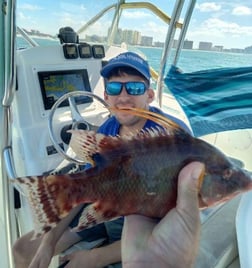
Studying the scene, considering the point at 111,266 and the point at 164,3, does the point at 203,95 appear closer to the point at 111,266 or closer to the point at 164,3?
the point at 111,266

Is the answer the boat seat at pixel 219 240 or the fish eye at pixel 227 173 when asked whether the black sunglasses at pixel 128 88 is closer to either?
the boat seat at pixel 219 240

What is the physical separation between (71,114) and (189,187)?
1.25m

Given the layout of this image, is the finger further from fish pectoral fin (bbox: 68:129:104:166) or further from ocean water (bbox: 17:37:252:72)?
ocean water (bbox: 17:37:252:72)

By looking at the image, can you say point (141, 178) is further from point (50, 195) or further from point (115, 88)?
point (115, 88)

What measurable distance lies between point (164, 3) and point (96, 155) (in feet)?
8.40

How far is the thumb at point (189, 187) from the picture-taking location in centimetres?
62

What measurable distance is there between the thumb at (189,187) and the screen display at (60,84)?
133 cm

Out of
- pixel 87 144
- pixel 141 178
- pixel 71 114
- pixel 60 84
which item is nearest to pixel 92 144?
Result: pixel 87 144

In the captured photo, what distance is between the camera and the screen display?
1837 millimetres

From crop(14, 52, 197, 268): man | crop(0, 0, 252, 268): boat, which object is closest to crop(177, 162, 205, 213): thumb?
crop(0, 0, 252, 268): boat

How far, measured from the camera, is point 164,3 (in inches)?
115

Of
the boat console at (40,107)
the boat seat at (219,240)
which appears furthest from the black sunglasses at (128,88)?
the boat seat at (219,240)

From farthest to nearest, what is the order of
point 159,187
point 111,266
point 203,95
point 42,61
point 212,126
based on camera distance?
point 42,61, point 203,95, point 212,126, point 111,266, point 159,187

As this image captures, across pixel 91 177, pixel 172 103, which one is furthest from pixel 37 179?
pixel 172 103
